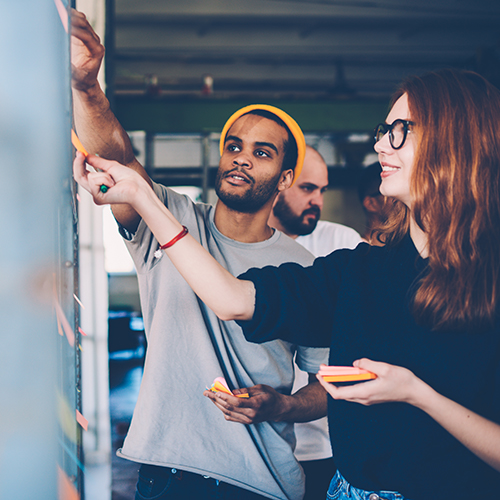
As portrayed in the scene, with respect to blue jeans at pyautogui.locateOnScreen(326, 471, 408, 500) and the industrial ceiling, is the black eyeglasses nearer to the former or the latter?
blue jeans at pyautogui.locateOnScreen(326, 471, 408, 500)

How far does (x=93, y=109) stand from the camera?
0.85m

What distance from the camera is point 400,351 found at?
79cm

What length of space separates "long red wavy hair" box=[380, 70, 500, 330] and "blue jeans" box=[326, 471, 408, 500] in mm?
290

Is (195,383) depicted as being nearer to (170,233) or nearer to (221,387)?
(221,387)

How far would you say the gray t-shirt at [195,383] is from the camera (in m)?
0.96

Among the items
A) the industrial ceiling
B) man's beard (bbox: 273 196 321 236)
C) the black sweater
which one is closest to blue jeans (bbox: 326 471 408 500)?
the black sweater

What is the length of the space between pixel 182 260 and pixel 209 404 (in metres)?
0.41

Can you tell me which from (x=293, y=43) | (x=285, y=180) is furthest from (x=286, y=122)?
(x=293, y=43)

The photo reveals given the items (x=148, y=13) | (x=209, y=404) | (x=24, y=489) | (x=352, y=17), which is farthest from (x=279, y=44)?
(x=24, y=489)

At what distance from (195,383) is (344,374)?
0.41 metres

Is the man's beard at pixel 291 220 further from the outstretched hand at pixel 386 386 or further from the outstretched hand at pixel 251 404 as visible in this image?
the outstretched hand at pixel 386 386

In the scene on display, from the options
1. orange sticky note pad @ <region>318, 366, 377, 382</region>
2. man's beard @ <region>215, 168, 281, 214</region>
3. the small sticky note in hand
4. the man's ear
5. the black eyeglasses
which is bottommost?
the small sticky note in hand

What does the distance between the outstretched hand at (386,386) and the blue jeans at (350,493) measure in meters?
0.17

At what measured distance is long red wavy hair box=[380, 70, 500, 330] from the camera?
0.77 m
